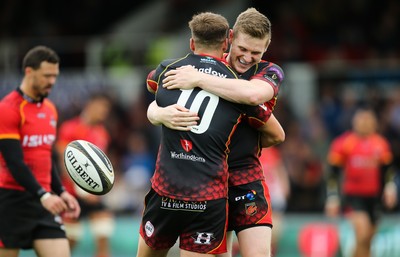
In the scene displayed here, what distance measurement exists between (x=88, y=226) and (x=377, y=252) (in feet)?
14.1

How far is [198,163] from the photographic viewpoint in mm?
5953

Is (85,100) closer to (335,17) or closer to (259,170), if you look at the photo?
(335,17)

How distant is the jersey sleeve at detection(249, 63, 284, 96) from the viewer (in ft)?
20.4

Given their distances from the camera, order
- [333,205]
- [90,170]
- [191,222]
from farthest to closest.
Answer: [333,205], [90,170], [191,222]

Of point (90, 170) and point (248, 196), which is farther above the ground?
point (90, 170)

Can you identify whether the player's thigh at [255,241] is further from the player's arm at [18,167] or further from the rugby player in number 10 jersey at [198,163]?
the player's arm at [18,167]

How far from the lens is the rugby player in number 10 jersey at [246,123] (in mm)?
5965

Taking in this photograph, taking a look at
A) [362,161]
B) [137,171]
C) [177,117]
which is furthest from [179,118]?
[137,171]

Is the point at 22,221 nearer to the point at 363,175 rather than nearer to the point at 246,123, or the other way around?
the point at 246,123

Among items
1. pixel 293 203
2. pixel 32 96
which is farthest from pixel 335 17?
pixel 32 96

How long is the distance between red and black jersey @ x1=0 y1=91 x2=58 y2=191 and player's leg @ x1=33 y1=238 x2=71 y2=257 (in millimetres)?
460

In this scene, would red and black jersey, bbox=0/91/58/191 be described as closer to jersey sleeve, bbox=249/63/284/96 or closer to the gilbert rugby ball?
the gilbert rugby ball

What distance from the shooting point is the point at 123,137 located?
54.1ft

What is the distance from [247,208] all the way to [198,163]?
0.66m
